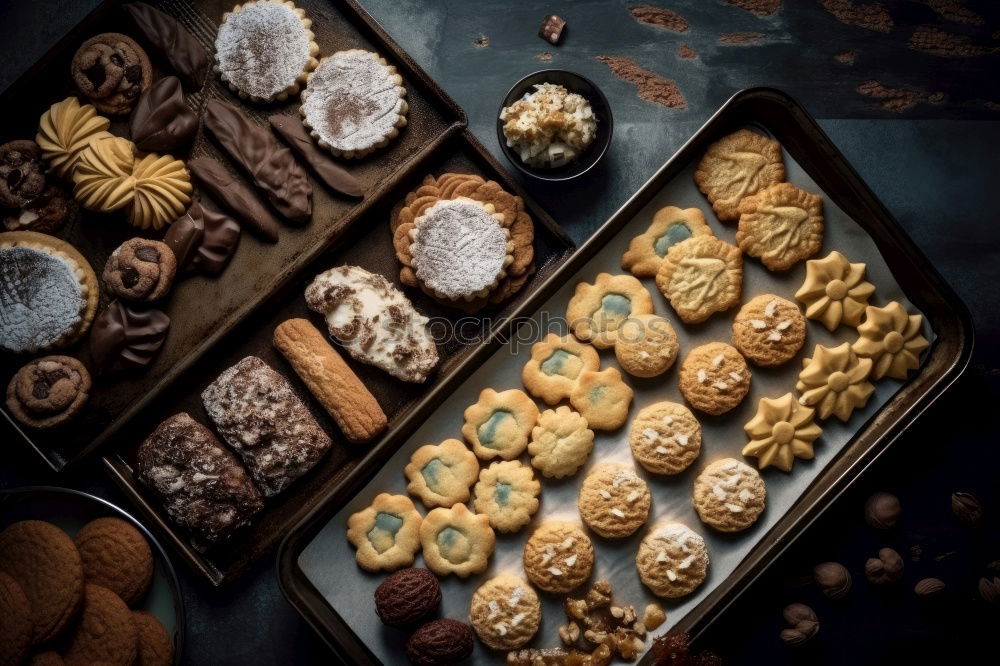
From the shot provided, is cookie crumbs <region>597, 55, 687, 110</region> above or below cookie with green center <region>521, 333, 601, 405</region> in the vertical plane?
above

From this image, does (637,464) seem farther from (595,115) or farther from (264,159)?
(264,159)

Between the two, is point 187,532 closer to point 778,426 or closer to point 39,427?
point 39,427

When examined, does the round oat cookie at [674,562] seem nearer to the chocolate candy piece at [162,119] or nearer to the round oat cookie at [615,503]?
the round oat cookie at [615,503]

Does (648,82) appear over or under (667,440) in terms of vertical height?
over

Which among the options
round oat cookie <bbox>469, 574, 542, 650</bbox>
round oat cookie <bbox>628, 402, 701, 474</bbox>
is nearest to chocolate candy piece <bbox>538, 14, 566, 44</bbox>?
round oat cookie <bbox>628, 402, 701, 474</bbox>

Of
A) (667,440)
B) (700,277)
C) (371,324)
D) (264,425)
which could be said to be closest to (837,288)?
(700,277)

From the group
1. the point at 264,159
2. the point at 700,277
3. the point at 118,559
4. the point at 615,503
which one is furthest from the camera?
the point at 264,159

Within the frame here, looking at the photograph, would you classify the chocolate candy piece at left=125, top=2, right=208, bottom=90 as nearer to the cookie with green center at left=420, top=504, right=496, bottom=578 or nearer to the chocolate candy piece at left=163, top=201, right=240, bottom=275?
the chocolate candy piece at left=163, top=201, right=240, bottom=275

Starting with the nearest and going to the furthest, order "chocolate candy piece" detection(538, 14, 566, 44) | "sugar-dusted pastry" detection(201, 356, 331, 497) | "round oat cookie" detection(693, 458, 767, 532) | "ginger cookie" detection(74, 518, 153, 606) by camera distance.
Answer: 1. "ginger cookie" detection(74, 518, 153, 606)
2. "round oat cookie" detection(693, 458, 767, 532)
3. "sugar-dusted pastry" detection(201, 356, 331, 497)
4. "chocolate candy piece" detection(538, 14, 566, 44)
